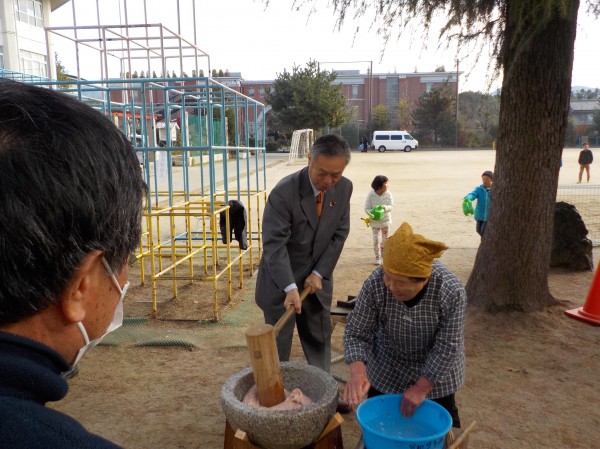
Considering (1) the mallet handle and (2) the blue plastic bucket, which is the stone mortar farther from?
(1) the mallet handle

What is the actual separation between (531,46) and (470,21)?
25.5 inches

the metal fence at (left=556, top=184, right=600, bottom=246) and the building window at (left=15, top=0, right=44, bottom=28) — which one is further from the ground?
the building window at (left=15, top=0, right=44, bottom=28)

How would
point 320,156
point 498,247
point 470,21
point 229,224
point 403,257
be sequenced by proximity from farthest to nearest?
point 229,224, point 498,247, point 470,21, point 320,156, point 403,257

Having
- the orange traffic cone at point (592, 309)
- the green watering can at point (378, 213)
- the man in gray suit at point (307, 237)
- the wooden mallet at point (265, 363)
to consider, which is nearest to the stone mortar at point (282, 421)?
the wooden mallet at point (265, 363)

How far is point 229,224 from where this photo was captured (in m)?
5.64

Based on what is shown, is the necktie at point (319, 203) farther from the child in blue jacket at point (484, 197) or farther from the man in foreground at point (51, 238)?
the child in blue jacket at point (484, 197)

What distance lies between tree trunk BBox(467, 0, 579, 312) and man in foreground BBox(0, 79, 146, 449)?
4.15 m

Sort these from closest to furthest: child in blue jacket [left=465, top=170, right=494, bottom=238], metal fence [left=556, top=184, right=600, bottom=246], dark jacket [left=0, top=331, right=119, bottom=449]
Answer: dark jacket [left=0, top=331, right=119, bottom=449] → child in blue jacket [left=465, top=170, right=494, bottom=238] → metal fence [left=556, top=184, right=600, bottom=246]

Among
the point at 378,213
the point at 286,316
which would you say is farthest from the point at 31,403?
the point at 378,213

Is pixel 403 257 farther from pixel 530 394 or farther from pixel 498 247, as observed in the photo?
pixel 498 247

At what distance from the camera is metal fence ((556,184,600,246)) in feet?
30.9

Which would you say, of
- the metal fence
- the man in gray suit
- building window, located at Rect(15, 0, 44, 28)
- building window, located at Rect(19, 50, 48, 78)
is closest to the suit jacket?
the man in gray suit

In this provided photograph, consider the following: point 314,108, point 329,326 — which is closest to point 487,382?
point 329,326

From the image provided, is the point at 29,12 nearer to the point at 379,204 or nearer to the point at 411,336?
the point at 379,204
